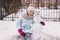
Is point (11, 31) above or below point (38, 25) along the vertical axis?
below

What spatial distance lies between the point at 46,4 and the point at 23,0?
6.82 feet

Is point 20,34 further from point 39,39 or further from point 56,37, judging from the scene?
point 56,37

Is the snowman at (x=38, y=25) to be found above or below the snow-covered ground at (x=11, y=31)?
above

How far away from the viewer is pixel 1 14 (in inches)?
527

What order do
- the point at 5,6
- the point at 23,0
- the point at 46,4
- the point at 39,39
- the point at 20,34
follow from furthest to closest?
1. the point at 46,4
2. the point at 23,0
3. the point at 5,6
4. the point at 39,39
5. the point at 20,34

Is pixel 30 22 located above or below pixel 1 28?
above

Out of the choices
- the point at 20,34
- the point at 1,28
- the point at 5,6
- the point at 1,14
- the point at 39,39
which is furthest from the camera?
the point at 5,6

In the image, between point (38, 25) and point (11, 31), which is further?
point (11, 31)

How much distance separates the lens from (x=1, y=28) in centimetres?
1056

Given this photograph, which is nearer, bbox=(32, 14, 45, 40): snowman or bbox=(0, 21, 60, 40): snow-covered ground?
bbox=(32, 14, 45, 40): snowman

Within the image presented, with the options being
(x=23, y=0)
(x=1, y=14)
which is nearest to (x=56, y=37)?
(x=1, y=14)

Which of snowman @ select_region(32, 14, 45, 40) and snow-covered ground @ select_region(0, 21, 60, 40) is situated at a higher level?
snowman @ select_region(32, 14, 45, 40)

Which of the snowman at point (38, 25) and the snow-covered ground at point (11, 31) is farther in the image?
the snow-covered ground at point (11, 31)

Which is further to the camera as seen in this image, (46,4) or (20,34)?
(46,4)
